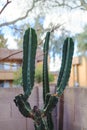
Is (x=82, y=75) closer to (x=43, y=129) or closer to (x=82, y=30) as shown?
(x=82, y=30)

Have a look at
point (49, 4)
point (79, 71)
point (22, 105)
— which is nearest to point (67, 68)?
point (22, 105)

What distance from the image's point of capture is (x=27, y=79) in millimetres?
4445

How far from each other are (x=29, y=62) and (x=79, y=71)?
14.0 m

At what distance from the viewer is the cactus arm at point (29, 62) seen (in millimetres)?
4430

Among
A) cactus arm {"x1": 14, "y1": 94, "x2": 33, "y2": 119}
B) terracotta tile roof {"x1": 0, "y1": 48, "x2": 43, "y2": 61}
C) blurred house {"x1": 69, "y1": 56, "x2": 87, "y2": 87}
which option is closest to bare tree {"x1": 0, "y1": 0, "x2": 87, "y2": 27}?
terracotta tile roof {"x1": 0, "y1": 48, "x2": 43, "y2": 61}

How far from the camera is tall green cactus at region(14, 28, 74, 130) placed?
4.36 meters

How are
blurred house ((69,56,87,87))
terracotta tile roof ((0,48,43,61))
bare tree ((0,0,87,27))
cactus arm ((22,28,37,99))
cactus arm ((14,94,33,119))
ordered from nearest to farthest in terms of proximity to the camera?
cactus arm ((14,94,33,119)) < cactus arm ((22,28,37,99)) < terracotta tile roof ((0,48,43,61)) < bare tree ((0,0,87,27)) < blurred house ((69,56,87,87))

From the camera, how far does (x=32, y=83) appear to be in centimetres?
448

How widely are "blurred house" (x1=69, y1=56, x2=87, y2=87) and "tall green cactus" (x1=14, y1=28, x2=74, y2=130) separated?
12.6m

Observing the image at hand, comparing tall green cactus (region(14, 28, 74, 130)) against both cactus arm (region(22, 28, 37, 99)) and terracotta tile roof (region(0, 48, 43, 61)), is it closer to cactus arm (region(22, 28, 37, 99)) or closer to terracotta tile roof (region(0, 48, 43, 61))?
cactus arm (region(22, 28, 37, 99))

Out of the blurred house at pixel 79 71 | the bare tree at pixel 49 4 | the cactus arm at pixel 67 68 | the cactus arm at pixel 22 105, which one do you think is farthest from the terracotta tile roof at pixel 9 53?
the blurred house at pixel 79 71

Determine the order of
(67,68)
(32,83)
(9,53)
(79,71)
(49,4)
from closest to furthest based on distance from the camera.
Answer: (32,83), (67,68), (49,4), (9,53), (79,71)

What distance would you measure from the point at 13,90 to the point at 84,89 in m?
1.19

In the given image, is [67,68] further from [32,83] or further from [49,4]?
[49,4]
